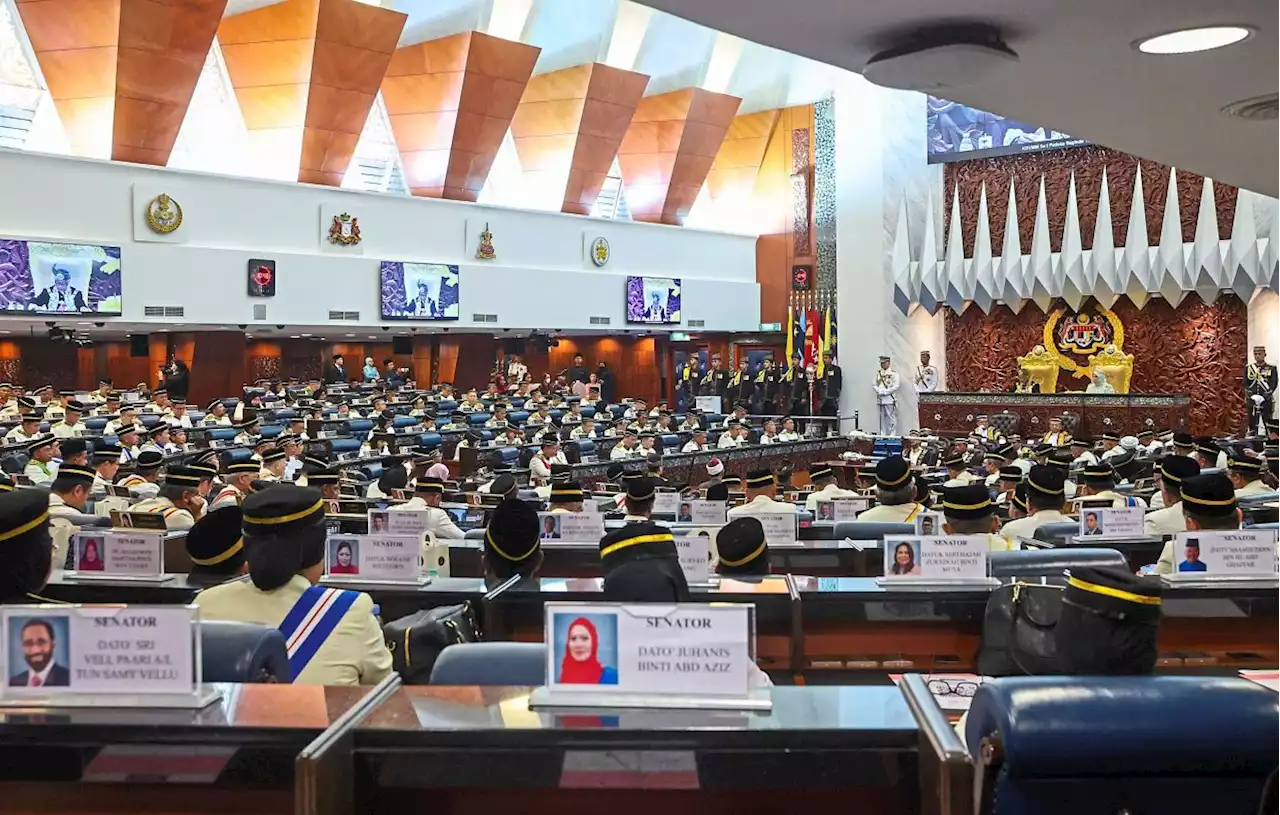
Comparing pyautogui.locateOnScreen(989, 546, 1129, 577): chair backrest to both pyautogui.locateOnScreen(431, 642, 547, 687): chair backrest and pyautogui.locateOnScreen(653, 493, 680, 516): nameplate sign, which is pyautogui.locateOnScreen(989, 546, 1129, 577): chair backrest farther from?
pyautogui.locateOnScreen(653, 493, 680, 516): nameplate sign

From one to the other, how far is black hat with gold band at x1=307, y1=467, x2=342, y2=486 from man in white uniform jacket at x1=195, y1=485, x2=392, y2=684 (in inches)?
204

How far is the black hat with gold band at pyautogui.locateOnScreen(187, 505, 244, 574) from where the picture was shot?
4.27 metres

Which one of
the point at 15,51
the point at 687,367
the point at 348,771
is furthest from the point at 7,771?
the point at 687,367

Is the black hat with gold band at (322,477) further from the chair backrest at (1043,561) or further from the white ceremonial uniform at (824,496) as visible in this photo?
the chair backrest at (1043,561)

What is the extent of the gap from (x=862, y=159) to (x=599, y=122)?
6.09m

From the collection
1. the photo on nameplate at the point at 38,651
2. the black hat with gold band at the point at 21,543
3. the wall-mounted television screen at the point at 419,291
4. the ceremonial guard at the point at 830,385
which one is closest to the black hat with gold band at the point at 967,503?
the black hat with gold band at the point at 21,543

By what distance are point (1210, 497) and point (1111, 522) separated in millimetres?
711

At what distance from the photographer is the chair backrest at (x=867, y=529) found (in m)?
6.05

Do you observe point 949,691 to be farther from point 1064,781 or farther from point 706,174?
point 706,174

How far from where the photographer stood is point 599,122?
24.8m

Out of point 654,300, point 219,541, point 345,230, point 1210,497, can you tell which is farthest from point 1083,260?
point 219,541

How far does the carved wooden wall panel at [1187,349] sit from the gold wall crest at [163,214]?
16.5 m

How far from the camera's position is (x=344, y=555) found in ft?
14.5

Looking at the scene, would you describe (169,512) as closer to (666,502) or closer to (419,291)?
(666,502)
